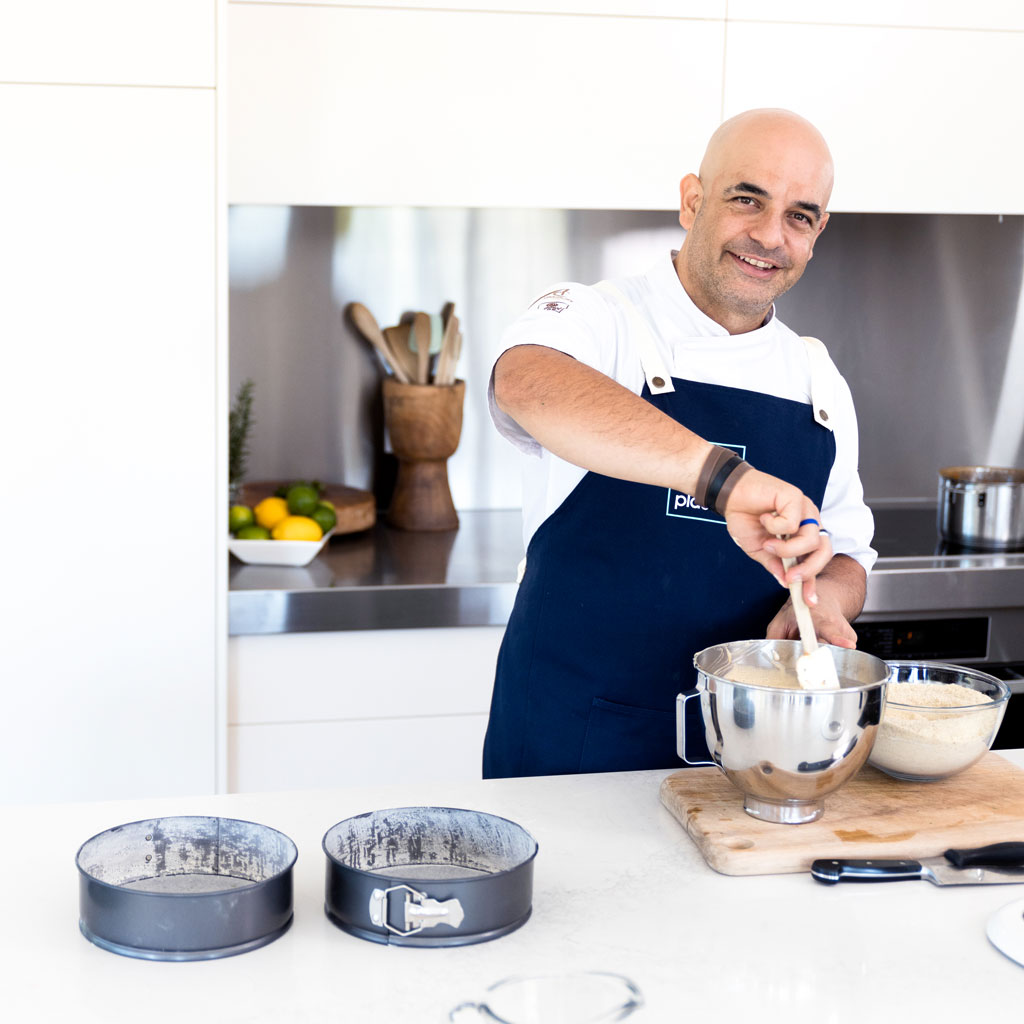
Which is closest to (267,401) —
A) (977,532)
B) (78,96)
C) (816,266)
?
(78,96)

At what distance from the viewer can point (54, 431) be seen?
1.99 metres

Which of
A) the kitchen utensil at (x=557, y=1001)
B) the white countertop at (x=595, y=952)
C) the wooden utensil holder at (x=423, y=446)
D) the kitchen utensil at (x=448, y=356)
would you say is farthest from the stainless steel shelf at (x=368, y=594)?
the kitchen utensil at (x=557, y=1001)

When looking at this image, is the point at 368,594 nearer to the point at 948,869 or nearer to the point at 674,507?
the point at 674,507

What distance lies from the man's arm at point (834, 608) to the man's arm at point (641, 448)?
0.66 feet

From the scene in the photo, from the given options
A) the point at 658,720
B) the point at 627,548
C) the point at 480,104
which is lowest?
the point at 658,720

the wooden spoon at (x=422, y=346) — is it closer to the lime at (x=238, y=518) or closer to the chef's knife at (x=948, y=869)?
the lime at (x=238, y=518)

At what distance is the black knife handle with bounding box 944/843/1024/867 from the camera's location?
106 centimetres

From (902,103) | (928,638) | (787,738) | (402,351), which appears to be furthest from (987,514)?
(787,738)

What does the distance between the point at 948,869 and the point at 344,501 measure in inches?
62.5

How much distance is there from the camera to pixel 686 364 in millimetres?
1557

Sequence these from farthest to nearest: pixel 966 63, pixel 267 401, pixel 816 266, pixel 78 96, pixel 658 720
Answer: pixel 816 266 < pixel 267 401 < pixel 966 63 < pixel 78 96 < pixel 658 720

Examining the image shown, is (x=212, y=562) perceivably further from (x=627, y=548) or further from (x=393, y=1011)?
(x=393, y=1011)

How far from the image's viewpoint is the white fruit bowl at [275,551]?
219cm

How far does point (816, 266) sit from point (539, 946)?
217 cm
